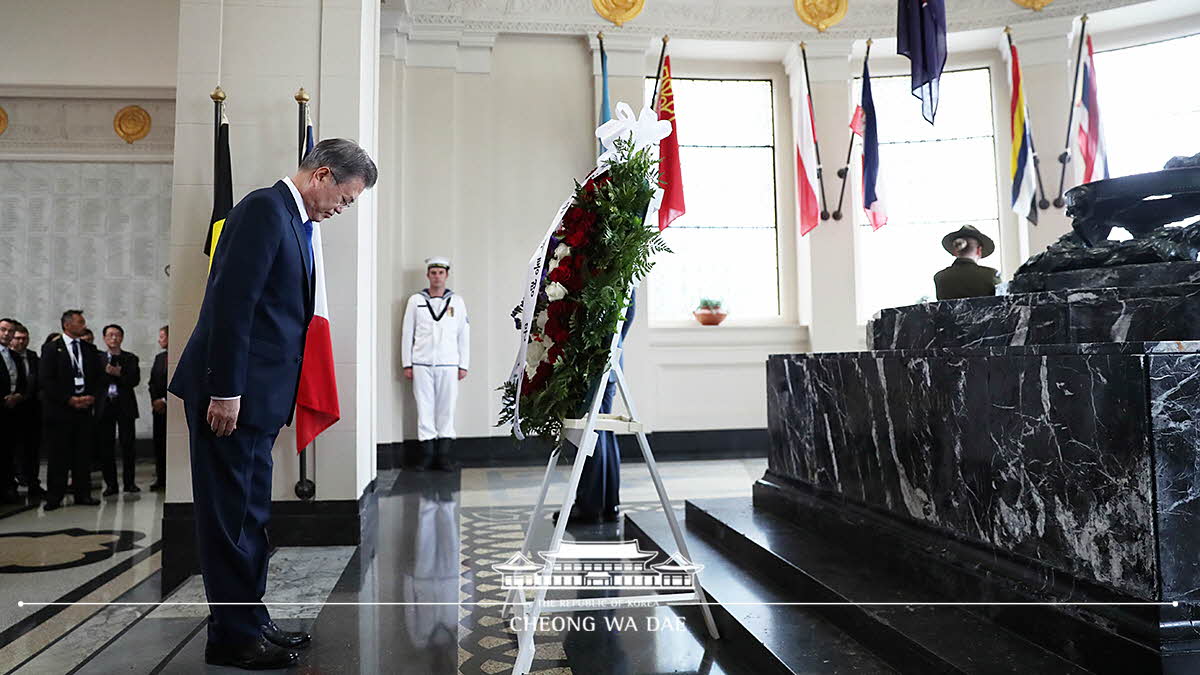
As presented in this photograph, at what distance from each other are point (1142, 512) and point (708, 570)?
1.50 m

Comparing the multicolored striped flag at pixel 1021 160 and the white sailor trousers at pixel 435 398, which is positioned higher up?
the multicolored striped flag at pixel 1021 160

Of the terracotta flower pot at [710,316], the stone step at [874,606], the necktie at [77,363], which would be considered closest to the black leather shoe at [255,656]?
the stone step at [874,606]

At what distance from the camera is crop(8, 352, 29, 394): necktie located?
588cm

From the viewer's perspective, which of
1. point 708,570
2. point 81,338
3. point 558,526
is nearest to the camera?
point 558,526

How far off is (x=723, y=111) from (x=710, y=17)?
954 millimetres

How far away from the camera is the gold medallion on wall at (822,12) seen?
754 cm

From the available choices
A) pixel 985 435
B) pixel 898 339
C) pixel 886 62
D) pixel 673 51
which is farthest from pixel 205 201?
pixel 886 62

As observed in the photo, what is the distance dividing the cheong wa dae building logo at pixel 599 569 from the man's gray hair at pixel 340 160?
51.8 inches

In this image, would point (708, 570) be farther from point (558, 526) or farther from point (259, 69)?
point (259, 69)

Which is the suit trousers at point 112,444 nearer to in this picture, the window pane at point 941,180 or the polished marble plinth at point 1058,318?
the polished marble plinth at point 1058,318

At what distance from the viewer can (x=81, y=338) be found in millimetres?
5969

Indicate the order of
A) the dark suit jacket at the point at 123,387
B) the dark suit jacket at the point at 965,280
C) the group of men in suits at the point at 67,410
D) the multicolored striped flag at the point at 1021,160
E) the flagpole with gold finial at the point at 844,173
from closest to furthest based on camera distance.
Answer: the dark suit jacket at the point at 965,280 < the group of men in suits at the point at 67,410 < the dark suit jacket at the point at 123,387 < the multicolored striped flag at the point at 1021,160 < the flagpole with gold finial at the point at 844,173

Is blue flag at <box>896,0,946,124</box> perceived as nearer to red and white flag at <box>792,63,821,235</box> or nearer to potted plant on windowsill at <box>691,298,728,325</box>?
red and white flag at <box>792,63,821,235</box>

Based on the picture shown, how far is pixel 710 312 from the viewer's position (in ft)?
24.9
